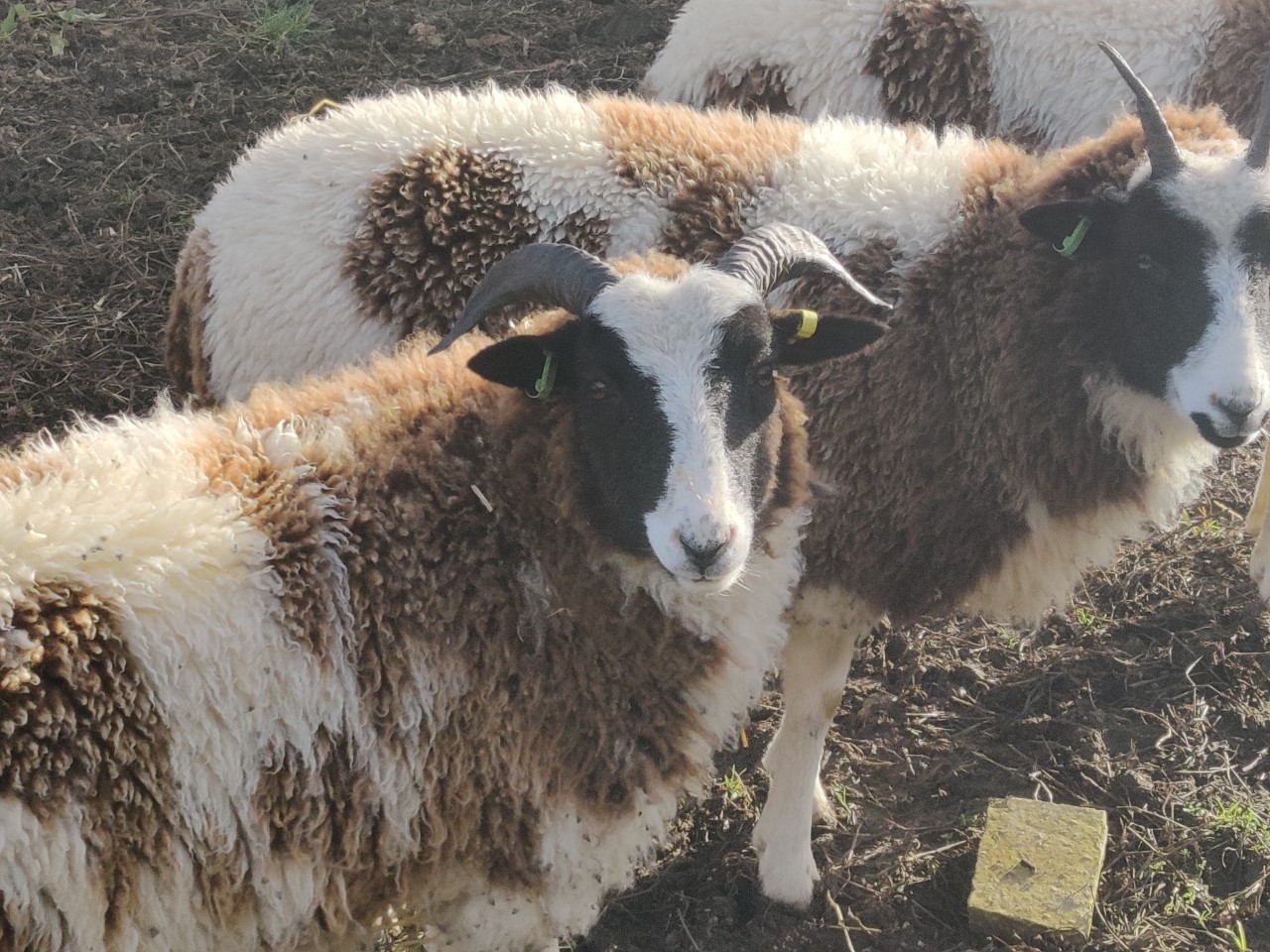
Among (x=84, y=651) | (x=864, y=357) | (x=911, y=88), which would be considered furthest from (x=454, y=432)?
(x=911, y=88)

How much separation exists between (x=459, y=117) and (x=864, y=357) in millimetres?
1463

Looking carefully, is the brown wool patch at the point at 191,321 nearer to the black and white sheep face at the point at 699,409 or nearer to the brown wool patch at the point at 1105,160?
the black and white sheep face at the point at 699,409

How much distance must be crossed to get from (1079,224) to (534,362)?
5.17 ft

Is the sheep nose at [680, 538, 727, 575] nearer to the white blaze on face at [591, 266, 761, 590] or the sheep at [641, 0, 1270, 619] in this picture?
the white blaze on face at [591, 266, 761, 590]

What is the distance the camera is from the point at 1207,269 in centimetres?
304

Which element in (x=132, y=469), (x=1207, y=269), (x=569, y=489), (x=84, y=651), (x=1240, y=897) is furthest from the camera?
(x=1240, y=897)

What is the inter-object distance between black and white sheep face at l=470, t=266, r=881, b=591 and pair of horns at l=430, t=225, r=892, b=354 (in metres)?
0.06

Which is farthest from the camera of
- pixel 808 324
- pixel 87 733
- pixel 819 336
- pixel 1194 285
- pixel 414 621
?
pixel 1194 285

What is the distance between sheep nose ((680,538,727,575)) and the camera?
2.33 meters

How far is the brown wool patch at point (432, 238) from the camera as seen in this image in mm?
3521

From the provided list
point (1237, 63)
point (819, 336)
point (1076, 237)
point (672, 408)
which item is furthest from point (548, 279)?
point (1237, 63)

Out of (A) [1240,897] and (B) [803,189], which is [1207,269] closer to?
(B) [803,189]

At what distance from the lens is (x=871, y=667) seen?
4164 millimetres

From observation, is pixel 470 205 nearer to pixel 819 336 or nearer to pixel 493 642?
pixel 819 336
